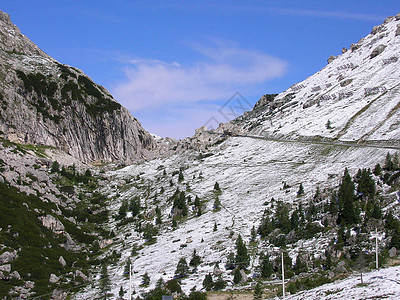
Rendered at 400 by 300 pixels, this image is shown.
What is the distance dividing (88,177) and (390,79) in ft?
337

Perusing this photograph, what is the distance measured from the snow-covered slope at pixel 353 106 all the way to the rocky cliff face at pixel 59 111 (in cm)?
5286

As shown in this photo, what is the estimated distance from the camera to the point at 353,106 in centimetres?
14562

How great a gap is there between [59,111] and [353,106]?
345 ft

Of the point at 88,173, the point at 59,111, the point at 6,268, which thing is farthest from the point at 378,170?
the point at 59,111

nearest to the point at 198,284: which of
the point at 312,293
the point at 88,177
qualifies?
the point at 312,293

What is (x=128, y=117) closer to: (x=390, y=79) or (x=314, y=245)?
(x=390, y=79)

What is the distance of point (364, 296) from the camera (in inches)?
1336

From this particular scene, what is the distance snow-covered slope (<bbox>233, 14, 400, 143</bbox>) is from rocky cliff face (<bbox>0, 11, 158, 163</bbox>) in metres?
52.9

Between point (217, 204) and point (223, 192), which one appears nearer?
point (217, 204)

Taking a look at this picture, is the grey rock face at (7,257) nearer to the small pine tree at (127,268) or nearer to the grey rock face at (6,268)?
the grey rock face at (6,268)

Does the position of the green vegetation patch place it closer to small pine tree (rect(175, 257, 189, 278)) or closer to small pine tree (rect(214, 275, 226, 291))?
small pine tree (rect(175, 257, 189, 278))

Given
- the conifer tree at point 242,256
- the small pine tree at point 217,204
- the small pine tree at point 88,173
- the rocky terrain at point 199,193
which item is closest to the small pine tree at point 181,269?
the rocky terrain at point 199,193

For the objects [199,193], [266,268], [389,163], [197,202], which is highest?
[199,193]

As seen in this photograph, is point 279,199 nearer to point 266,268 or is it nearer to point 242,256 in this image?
point 242,256
